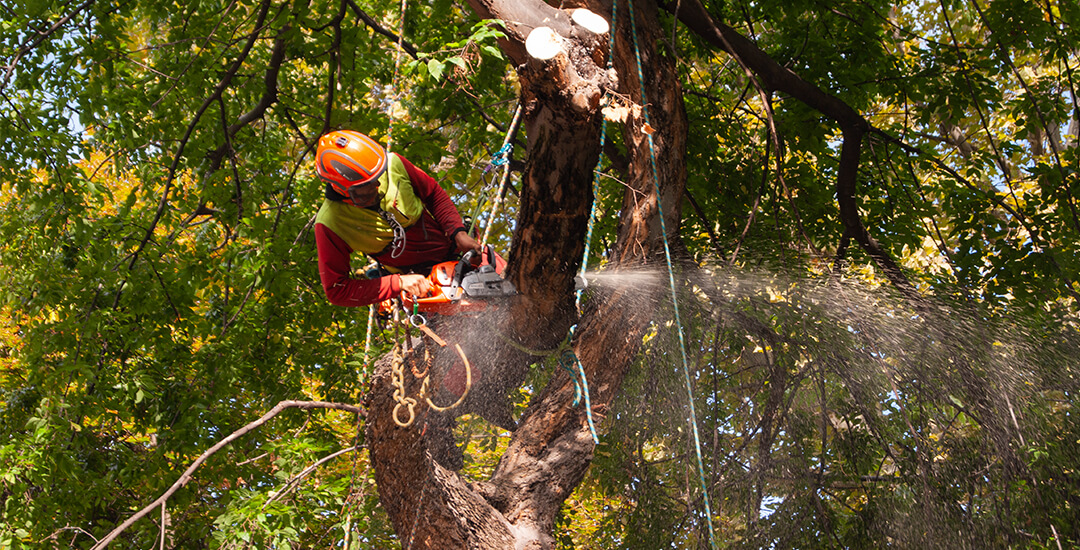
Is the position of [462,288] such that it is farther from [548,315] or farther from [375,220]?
[375,220]

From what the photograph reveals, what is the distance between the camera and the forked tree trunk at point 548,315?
9.51 ft

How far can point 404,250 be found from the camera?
374 cm

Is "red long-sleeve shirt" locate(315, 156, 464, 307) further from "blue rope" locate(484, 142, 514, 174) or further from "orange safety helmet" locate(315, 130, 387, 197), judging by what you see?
"blue rope" locate(484, 142, 514, 174)

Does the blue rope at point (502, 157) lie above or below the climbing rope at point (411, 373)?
above

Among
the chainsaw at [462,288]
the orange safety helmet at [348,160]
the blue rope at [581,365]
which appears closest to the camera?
the blue rope at [581,365]

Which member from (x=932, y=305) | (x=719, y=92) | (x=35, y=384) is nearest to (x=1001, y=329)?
Answer: (x=932, y=305)

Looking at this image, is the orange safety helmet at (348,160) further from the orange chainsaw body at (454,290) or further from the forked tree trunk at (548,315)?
the forked tree trunk at (548,315)

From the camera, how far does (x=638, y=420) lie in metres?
4.40

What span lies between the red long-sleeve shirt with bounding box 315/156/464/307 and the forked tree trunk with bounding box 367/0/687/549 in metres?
0.39

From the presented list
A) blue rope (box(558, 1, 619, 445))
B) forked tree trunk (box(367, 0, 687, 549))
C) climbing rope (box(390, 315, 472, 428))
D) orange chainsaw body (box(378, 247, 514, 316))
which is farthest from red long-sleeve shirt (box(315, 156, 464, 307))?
blue rope (box(558, 1, 619, 445))

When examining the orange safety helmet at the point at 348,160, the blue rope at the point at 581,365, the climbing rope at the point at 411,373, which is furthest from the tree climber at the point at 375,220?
the blue rope at the point at 581,365

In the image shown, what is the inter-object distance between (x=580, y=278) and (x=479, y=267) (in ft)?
2.05

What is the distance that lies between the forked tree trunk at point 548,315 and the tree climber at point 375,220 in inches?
15.4

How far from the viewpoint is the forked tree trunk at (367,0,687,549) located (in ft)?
9.51
